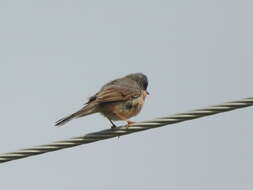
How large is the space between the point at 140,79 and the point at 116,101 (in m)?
2.39

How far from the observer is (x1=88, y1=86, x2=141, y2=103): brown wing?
11.2 metres

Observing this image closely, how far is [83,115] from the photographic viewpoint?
10641mm

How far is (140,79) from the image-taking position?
13891 mm

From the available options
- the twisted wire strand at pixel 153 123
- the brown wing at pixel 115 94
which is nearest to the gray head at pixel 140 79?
the brown wing at pixel 115 94

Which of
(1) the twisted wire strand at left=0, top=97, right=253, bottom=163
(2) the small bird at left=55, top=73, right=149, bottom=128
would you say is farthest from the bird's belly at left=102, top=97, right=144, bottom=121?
(1) the twisted wire strand at left=0, top=97, right=253, bottom=163

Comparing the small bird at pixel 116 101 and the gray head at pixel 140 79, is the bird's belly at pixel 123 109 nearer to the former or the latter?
the small bird at pixel 116 101

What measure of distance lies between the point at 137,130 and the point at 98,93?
303 centimetres

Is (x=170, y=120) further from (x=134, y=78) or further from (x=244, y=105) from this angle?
(x=134, y=78)

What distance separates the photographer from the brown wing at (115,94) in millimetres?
11175

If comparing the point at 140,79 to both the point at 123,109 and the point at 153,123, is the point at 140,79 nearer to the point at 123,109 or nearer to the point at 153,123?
the point at 123,109

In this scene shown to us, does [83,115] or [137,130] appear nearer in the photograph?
[137,130]

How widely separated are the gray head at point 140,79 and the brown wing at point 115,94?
1251 millimetres

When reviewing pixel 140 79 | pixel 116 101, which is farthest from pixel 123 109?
pixel 140 79

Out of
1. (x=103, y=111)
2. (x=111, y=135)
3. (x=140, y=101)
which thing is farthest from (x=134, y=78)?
(x=111, y=135)
